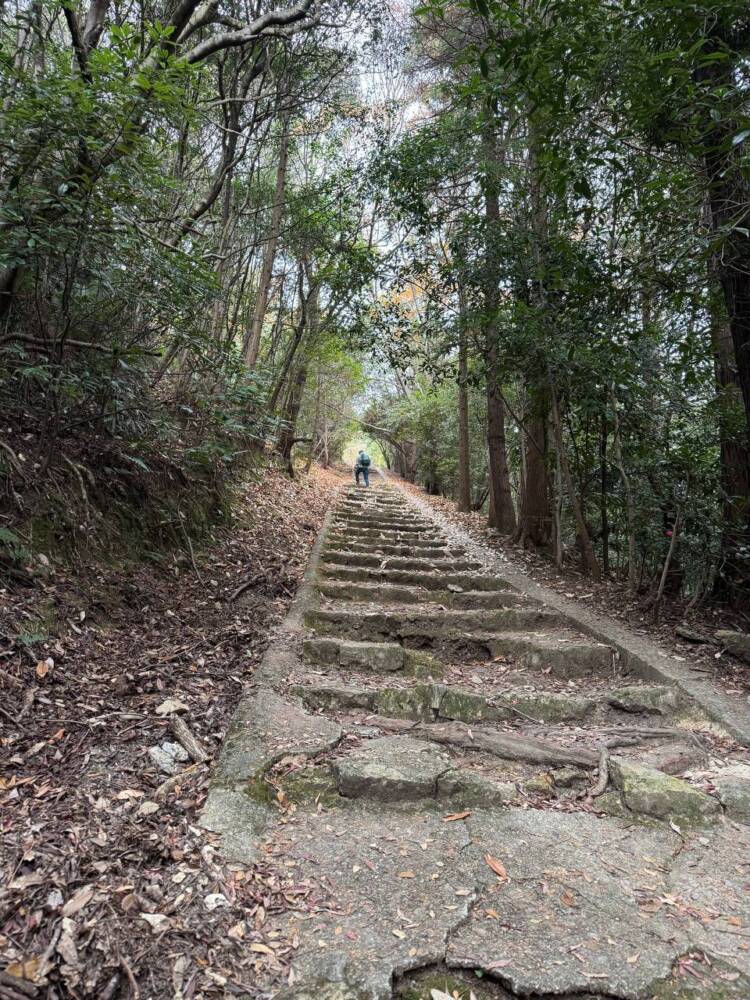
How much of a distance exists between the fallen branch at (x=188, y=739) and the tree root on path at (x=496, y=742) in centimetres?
104

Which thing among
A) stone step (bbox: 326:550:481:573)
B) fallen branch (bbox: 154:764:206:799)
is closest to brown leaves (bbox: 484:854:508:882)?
Result: fallen branch (bbox: 154:764:206:799)

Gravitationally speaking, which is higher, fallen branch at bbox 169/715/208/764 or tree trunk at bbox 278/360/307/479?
tree trunk at bbox 278/360/307/479

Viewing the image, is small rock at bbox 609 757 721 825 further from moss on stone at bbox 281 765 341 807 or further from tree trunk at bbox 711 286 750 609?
tree trunk at bbox 711 286 750 609

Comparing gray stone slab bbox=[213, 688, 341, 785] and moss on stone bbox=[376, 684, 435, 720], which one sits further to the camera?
moss on stone bbox=[376, 684, 435, 720]

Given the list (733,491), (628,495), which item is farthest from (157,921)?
(628,495)

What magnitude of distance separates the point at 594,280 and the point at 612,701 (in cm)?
346

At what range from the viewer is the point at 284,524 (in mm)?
8445

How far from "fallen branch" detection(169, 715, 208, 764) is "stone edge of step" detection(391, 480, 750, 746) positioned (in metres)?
2.90

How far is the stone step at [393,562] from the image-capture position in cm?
663

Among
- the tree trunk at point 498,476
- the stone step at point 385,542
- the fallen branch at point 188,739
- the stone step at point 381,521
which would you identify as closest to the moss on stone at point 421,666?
the fallen branch at point 188,739

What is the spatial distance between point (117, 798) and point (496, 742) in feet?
6.35

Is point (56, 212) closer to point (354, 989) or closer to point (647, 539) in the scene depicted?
point (354, 989)

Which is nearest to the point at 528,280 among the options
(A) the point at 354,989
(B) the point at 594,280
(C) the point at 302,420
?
(B) the point at 594,280

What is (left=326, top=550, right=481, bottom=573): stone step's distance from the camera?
6.63 metres
